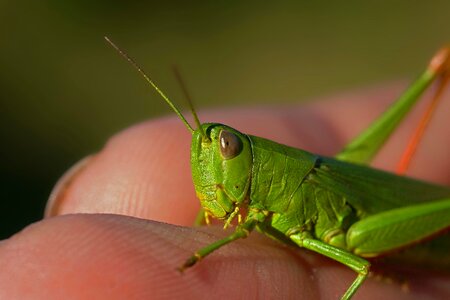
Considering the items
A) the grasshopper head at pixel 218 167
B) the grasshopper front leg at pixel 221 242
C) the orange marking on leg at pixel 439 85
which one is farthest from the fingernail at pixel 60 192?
the orange marking on leg at pixel 439 85

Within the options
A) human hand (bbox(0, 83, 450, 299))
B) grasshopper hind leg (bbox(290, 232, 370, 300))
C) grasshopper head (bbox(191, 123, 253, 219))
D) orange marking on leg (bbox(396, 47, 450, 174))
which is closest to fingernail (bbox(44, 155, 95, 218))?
human hand (bbox(0, 83, 450, 299))

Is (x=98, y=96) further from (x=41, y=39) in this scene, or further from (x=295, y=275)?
(x=295, y=275)

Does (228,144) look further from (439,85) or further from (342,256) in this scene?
(439,85)

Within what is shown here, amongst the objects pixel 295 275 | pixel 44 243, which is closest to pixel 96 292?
pixel 44 243

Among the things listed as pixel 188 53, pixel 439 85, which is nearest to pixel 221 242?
pixel 439 85

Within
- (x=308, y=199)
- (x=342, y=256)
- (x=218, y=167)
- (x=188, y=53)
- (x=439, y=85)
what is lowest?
(x=342, y=256)

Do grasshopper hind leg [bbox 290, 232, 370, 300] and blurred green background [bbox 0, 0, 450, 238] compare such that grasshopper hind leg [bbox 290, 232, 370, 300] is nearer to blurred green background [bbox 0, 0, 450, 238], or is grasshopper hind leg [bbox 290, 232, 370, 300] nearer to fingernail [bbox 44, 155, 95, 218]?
fingernail [bbox 44, 155, 95, 218]
